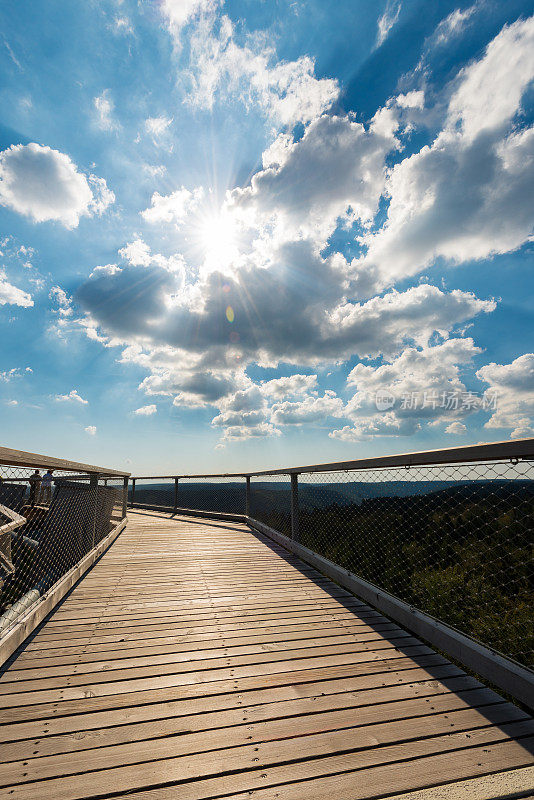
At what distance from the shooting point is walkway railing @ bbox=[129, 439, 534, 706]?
7.59ft

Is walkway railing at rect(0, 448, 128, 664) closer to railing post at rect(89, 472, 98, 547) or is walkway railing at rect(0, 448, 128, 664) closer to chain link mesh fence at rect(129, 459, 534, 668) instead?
railing post at rect(89, 472, 98, 547)

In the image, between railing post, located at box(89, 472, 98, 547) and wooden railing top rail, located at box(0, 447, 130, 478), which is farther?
railing post, located at box(89, 472, 98, 547)

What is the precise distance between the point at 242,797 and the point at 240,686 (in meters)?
0.74

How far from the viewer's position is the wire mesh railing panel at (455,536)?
8.64 ft

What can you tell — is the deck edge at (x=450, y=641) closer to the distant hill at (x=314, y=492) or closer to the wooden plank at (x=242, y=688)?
the wooden plank at (x=242, y=688)

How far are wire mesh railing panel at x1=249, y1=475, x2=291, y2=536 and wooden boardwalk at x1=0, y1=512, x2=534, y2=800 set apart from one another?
2433 millimetres

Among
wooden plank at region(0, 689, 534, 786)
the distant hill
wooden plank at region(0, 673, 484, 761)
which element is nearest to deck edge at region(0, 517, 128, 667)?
wooden plank at region(0, 673, 484, 761)

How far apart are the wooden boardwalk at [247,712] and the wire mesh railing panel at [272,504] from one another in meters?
2.43

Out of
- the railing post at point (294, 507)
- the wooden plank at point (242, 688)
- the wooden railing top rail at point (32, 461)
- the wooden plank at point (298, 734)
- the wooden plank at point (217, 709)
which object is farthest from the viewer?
the railing post at point (294, 507)

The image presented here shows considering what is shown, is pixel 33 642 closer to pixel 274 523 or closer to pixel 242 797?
pixel 242 797

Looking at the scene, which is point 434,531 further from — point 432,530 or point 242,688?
point 242,688

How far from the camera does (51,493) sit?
8.41m

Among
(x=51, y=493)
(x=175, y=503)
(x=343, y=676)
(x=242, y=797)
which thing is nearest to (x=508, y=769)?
(x=343, y=676)

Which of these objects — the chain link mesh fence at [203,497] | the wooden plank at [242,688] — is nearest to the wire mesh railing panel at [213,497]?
the chain link mesh fence at [203,497]
